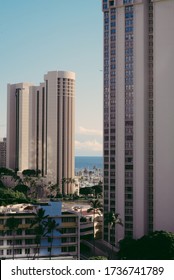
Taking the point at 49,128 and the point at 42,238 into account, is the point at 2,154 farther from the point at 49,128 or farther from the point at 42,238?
the point at 42,238

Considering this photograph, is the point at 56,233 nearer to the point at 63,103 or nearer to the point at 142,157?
the point at 142,157

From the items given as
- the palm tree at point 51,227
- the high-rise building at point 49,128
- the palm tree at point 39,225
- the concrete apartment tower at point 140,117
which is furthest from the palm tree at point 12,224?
the high-rise building at point 49,128

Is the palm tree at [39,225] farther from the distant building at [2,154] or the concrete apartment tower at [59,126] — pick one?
the distant building at [2,154]

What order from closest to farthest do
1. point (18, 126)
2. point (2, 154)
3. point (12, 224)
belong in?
point (12, 224), point (18, 126), point (2, 154)

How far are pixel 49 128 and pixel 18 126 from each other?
23541 millimetres

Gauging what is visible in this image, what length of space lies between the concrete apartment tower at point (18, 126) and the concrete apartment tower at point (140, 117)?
78.5m

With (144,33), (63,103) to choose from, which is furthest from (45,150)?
(144,33)

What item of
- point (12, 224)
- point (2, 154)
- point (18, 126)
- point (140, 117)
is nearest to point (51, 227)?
point (12, 224)

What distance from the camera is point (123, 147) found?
73312mm

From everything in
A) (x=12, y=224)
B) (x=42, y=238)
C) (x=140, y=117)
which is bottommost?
(x=42, y=238)

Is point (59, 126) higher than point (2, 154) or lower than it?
higher

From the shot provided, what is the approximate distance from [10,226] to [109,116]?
1169 inches

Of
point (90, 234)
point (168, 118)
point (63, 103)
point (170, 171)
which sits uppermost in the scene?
point (63, 103)

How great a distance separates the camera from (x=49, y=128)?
13325cm
